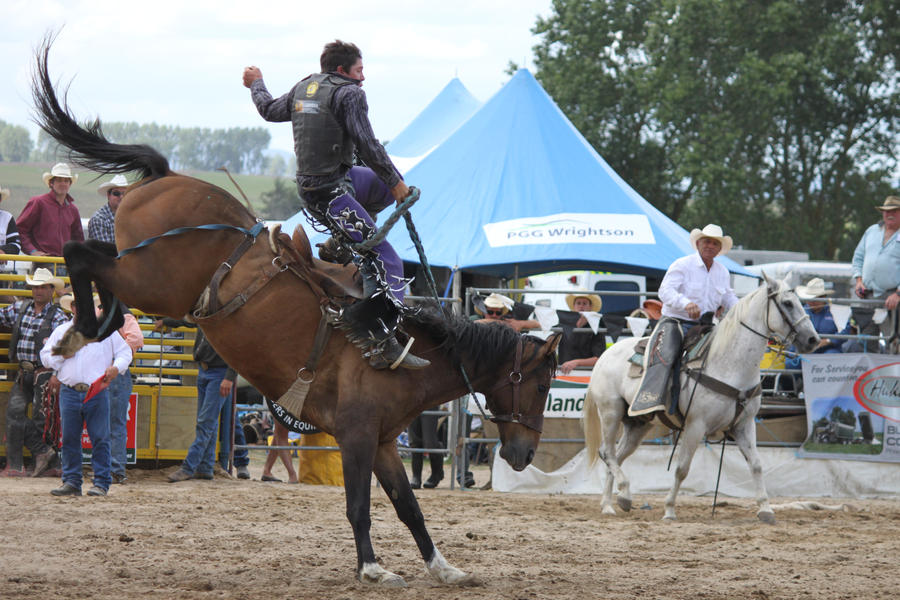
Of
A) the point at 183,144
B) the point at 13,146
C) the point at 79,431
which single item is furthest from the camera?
the point at 183,144

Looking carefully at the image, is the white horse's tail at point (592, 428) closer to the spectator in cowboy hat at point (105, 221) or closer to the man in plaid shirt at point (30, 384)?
the spectator in cowboy hat at point (105, 221)

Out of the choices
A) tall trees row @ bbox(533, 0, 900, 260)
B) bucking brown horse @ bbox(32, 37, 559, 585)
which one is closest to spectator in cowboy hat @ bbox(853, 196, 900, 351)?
bucking brown horse @ bbox(32, 37, 559, 585)

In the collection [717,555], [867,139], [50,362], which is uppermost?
[867,139]

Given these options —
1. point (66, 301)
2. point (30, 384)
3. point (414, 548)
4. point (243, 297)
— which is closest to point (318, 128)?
point (243, 297)

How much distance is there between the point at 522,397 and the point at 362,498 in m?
1.20

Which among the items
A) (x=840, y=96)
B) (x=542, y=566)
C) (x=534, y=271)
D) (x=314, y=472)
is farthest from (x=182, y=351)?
(x=840, y=96)

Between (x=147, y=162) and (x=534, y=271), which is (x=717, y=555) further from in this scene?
(x=534, y=271)

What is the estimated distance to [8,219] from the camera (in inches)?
476

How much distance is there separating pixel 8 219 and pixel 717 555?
8.80 meters

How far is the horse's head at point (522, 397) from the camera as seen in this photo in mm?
6449

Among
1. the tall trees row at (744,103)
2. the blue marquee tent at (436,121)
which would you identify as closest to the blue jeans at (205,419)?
the blue marquee tent at (436,121)

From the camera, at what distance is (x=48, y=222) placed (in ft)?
39.6

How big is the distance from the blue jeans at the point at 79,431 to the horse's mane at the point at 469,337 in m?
4.38

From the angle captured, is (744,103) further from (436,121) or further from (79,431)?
(79,431)
